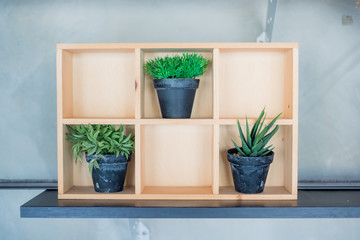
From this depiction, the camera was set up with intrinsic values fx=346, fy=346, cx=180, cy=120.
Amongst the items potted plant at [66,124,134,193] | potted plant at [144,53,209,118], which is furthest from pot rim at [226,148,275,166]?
potted plant at [66,124,134,193]

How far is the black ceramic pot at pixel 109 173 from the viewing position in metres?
1.17

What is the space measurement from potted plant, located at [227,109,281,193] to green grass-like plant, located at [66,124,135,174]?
0.37 meters

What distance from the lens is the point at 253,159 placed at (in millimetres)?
1131

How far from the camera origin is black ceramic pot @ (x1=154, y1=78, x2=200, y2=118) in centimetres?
115

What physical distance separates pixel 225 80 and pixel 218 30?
234 millimetres

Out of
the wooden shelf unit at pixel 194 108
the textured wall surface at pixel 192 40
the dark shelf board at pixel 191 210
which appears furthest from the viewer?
the textured wall surface at pixel 192 40

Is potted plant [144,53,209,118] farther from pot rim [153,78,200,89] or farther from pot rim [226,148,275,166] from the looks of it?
pot rim [226,148,275,166]

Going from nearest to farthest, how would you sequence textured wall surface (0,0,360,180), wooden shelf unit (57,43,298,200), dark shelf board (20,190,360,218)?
dark shelf board (20,190,360,218), wooden shelf unit (57,43,298,200), textured wall surface (0,0,360,180)

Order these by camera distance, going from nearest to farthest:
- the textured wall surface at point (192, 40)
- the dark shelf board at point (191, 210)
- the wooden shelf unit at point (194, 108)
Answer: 1. the dark shelf board at point (191, 210)
2. the wooden shelf unit at point (194, 108)
3. the textured wall surface at point (192, 40)

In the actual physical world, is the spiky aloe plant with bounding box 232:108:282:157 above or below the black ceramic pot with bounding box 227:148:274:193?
above

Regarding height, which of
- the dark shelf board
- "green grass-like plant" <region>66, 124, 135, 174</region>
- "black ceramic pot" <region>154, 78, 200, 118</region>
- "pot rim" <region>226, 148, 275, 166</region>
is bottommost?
the dark shelf board

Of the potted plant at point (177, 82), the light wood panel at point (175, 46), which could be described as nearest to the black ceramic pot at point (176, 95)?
the potted plant at point (177, 82)

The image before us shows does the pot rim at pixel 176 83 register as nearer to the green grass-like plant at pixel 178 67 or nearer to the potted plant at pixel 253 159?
the green grass-like plant at pixel 178 67

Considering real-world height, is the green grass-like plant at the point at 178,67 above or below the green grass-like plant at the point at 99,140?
above
